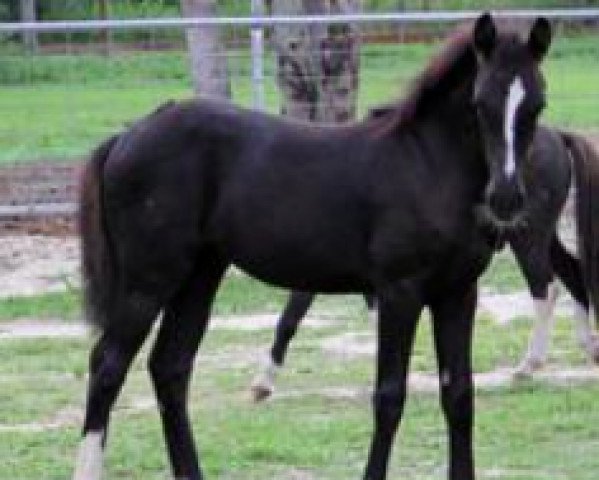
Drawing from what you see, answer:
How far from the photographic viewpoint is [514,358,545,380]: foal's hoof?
8.89m

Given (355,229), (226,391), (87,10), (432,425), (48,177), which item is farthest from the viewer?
(87,10)

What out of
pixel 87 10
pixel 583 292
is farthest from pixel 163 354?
pixel 87 10

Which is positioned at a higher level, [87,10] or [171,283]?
[171,283]

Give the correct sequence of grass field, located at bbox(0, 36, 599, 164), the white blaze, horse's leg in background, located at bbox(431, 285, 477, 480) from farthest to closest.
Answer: grass field, located at bbox(0, 36, 599, 164) → horse's leg in background, located at bbox(431, 285, 477, 480) → the white blaze

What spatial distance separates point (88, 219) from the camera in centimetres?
695

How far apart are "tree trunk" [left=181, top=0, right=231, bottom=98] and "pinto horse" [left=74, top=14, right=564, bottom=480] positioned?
6529mm

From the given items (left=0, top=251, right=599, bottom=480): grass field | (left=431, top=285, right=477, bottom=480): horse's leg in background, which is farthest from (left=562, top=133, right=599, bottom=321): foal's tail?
(left=431, top=285, right=477, bottom=480): horse's leg in background

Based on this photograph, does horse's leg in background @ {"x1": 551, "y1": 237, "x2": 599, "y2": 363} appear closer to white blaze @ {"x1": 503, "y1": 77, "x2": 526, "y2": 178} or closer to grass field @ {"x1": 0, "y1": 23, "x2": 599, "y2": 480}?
grass field @ {"x1": 0, "y1": 23, "x2": 599, "y2": 480}

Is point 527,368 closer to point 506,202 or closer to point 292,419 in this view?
point 292,419

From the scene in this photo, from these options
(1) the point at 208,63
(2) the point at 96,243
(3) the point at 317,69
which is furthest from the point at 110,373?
(1) the point at 208,63

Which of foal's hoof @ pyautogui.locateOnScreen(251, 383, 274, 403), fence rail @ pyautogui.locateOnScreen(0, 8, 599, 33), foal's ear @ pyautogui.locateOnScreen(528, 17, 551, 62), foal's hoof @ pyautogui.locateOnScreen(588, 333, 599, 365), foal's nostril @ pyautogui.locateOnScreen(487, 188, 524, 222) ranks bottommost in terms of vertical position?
foal's hoof @ pyautogui.locateOnScreen(588, 333, 599, 365)

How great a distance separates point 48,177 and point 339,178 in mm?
7215

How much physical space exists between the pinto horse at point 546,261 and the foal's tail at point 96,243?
1.76 meters

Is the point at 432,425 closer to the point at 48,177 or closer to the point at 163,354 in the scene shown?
the point at 163,354
